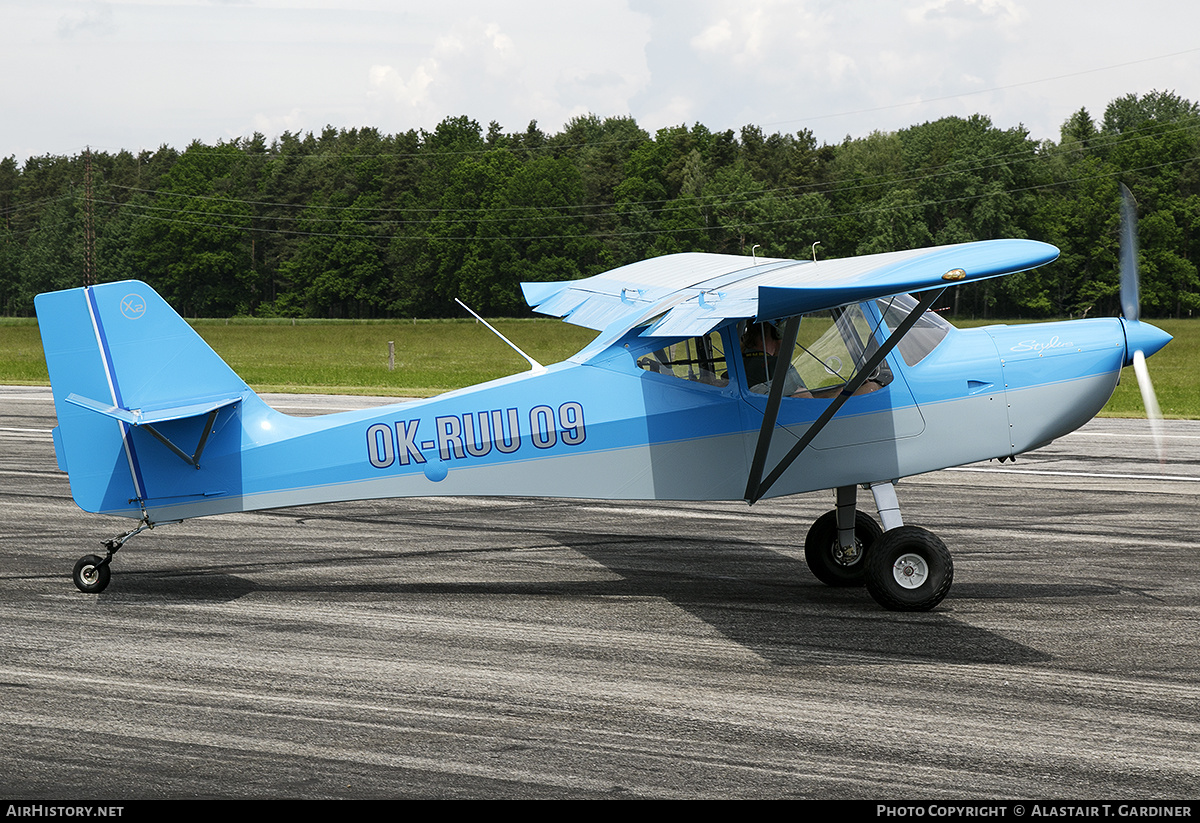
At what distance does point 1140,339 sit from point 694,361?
11.9ft

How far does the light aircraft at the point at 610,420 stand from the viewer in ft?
28.7

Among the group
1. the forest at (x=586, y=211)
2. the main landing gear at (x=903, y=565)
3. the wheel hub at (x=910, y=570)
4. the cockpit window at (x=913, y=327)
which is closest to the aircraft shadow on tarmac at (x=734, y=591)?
the main landing gear at (x=903, y=565)

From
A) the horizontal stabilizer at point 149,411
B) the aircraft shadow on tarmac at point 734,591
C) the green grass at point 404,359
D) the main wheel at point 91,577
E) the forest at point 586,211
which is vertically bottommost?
the aircraft shadow on tarmac at point 734,591

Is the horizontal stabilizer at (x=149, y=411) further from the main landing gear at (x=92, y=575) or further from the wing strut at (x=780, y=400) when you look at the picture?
the wing strut at (x=780, y=400)

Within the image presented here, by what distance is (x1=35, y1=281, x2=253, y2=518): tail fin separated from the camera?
28.6 feet

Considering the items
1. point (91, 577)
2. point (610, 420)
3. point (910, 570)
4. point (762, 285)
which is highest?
point (762, 285)

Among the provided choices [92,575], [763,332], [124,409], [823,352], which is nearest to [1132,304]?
[823,352]

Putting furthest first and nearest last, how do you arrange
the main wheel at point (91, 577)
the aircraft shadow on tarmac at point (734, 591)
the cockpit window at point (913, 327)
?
the main wheel at point (91, 577)
the cockpit window at point (913, 327)
the aircraft shadow on tarmac at point (734, 591)

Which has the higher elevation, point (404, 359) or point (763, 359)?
point (404, 359)

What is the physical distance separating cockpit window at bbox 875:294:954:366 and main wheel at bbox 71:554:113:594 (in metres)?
6.84

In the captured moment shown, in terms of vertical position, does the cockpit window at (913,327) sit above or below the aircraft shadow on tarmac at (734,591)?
above

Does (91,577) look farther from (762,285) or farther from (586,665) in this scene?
(762,285)

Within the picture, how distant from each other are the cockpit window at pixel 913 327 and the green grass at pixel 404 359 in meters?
17.6

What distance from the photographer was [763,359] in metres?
8.91
